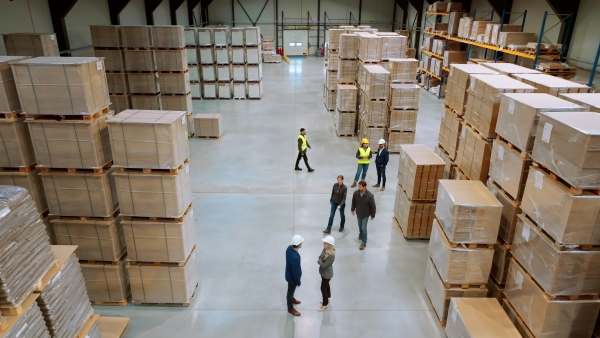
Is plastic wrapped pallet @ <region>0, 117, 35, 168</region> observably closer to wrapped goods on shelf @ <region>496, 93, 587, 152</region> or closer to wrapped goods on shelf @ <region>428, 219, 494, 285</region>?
wrapped goods on shelf @ <region>428, 219, 494, 285</region>

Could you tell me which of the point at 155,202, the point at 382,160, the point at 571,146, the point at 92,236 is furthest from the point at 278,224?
the point at 571,146

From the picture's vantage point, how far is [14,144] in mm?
6125

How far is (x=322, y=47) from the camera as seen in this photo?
119 ft

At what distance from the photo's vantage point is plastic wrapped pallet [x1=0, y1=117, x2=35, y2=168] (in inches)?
238

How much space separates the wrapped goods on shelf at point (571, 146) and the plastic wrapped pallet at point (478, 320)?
211 centimetres

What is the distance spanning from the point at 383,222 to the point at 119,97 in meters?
10.9

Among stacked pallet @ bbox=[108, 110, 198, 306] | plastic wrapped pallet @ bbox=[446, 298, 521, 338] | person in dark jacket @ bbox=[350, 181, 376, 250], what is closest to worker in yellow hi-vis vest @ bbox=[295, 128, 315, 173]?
person in dark jacket @ bbox=[350, 181, 376, 250]

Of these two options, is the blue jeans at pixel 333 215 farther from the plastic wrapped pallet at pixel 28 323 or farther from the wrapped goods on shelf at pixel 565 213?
the plastic wrapped pallet at pixel 28 323

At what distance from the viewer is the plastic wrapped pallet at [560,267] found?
4.92 m

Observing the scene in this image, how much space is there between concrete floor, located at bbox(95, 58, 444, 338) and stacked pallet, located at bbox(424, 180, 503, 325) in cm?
68

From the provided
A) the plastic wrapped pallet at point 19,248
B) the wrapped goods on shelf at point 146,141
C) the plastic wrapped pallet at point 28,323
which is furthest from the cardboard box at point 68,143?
the plastic wrapped pallet at point 28,323

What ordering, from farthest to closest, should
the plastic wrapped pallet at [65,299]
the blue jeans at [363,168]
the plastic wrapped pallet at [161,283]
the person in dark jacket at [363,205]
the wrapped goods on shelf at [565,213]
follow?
1. the blue jeans at [363,168]
2. the person in dark jacket at [363,205]
3. the plastic wrapped pallet at [161,283]
4. the wrapped goods on shelf at [565,213]
5. the plastic wrapped pallet at [65,299]

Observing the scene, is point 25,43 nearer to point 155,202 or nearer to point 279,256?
point 155,202

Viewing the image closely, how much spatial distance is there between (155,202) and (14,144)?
2.31 metres
